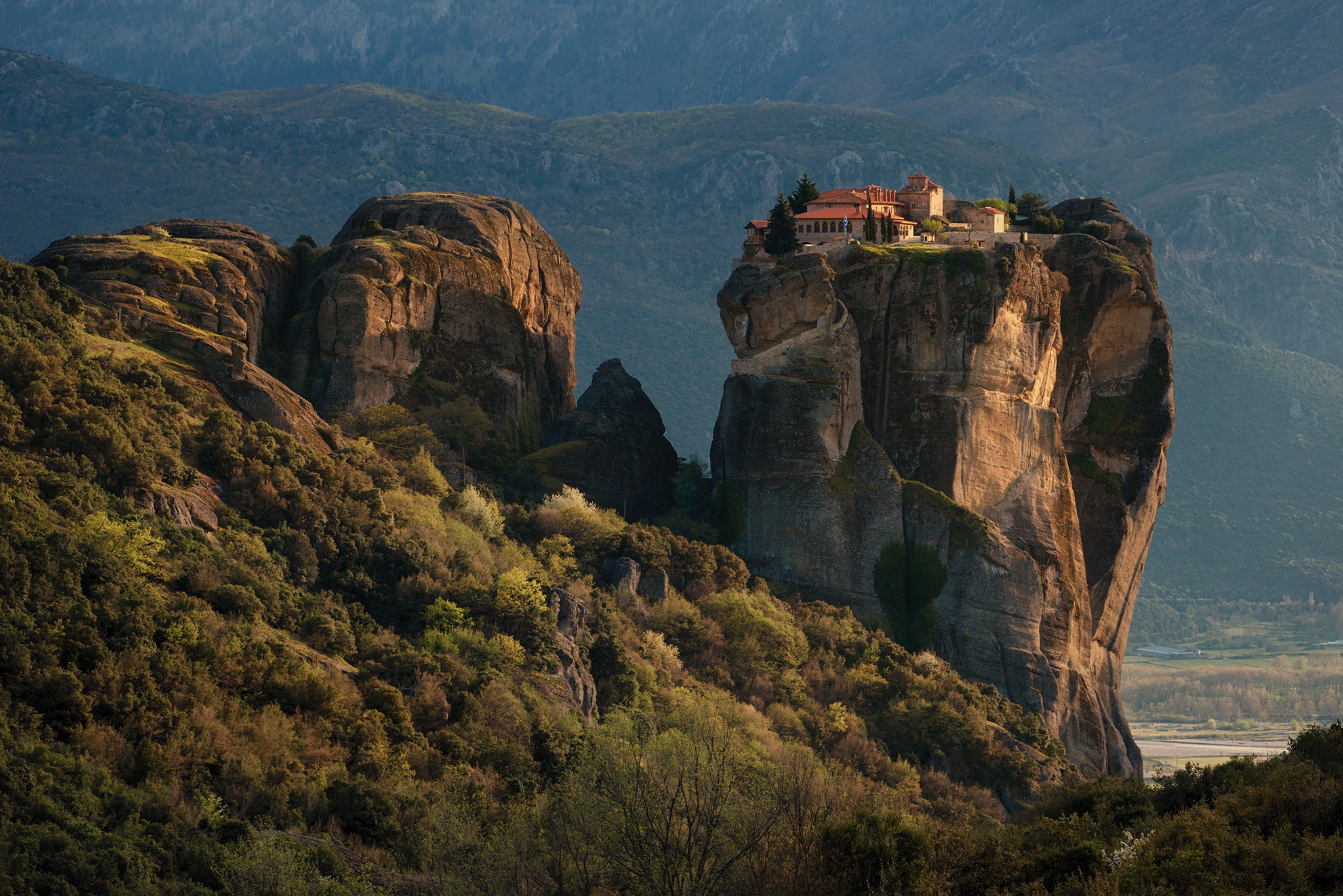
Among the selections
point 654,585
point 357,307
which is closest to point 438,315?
point 357,307

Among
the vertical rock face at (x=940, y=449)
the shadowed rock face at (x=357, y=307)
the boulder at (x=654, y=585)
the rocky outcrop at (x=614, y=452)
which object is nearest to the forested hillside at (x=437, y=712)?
the boulder at (x=654, y=585)

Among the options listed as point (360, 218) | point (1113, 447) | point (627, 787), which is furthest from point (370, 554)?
point (1113, 447)

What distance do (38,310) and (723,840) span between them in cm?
3969

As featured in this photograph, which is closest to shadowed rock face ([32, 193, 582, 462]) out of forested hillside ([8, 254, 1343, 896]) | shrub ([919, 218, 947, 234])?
forested hillside ([8, 254, 1343, 896])

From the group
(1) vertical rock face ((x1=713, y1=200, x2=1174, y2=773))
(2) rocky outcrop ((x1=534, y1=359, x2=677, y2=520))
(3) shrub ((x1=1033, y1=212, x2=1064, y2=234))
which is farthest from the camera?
(3) shrub ((x1=1033, y1=212, x2=1064, y2=234))

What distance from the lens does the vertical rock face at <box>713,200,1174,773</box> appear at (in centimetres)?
8994

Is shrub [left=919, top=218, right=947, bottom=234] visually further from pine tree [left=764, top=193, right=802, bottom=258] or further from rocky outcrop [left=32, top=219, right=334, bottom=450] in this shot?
rocky outcrop [left=32, top=219, right=334, bottom=450]

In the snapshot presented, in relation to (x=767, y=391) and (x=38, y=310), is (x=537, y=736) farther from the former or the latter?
(x=767, y=391)

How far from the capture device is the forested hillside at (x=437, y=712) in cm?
4403

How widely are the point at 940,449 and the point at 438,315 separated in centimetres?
Result: 2720

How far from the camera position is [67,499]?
58875mm

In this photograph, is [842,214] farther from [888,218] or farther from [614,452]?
[614,452]

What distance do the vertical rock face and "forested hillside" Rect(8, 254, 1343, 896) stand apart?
14.6 feet

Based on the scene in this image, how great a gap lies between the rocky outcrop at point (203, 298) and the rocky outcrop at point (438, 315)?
2.93 metres
